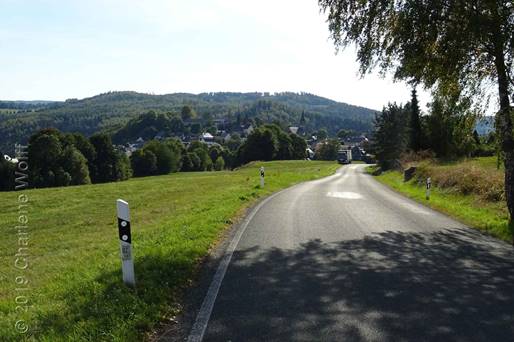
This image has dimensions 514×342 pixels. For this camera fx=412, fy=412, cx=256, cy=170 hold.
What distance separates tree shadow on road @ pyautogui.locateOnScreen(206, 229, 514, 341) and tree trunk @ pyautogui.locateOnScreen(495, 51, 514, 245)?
2.90 meters

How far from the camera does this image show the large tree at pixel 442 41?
9.86 m

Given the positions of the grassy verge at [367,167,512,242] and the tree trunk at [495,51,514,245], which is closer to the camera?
the tree trunk at [495,51,514,245]

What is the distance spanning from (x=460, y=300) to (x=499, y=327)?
89cm

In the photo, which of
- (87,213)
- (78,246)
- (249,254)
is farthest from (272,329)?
(87,213)

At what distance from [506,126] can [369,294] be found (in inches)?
308

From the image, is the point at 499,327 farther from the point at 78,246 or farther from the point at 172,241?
the point at 78,246

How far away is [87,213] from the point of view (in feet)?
60.7

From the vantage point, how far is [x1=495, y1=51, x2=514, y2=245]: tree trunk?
10.5 meters

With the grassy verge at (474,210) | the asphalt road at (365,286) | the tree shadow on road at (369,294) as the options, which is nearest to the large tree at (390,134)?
the grassy verge at (474,210)

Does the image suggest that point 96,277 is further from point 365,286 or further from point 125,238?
point 365,286

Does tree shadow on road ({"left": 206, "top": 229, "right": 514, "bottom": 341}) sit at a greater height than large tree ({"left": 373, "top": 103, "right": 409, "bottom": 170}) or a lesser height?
lesser

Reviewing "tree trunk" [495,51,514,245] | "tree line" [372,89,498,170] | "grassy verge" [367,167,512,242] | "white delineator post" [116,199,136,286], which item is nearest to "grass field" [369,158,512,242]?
"grassy verge" [367,167,512,242]

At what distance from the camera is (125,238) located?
5668mm

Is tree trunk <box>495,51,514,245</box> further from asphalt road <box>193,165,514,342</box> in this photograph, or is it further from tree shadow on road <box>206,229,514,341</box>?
tree shadow on road <box>206,229,514,341</box>
